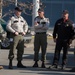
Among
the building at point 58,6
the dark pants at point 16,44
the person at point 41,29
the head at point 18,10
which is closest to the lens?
the head at point 18,10

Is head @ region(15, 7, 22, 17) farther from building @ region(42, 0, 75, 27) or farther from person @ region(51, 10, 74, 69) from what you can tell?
building @ region(42, 0, 75, 27)

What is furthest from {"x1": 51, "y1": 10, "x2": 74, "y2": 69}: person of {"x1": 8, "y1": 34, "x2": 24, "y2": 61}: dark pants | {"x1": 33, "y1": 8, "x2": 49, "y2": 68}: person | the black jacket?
{"x1": 8, "y1": 34, "x2": 24, "y2": 61}: dark pants

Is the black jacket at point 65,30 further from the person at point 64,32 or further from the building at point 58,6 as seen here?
the building at point 58,6

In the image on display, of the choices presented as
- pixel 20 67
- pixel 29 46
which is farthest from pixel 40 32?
pixel 29 46

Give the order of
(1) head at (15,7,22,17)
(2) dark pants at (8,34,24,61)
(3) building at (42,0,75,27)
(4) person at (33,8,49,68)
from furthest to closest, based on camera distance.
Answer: (3) building at (42,0,75,27), (4) person at (33,8,49,68), (2) dark pants at (8,34,24,61), (1) head at (15,7,22,17)

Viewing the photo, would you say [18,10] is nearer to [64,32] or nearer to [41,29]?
[41,29]

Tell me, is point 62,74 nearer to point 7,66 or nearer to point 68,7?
point 7,66

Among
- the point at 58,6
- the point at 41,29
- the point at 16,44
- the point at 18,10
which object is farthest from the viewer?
the point at 58,6

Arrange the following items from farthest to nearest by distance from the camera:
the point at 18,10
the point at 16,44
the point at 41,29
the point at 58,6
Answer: the point at 58,6 < the point at 41,29 < the point at 16,44 < the point at 18,10

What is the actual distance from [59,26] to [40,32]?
704mm

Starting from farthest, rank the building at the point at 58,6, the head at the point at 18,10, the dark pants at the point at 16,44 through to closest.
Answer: the building at the point at 58,6 → the dark pants at the point at 16,44 → the head at the point at 18,10

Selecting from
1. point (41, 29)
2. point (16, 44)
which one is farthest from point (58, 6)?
point (16, 44)

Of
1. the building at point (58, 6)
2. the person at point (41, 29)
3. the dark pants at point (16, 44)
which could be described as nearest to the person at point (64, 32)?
the person at point (41, 29)

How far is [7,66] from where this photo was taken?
1398cm
